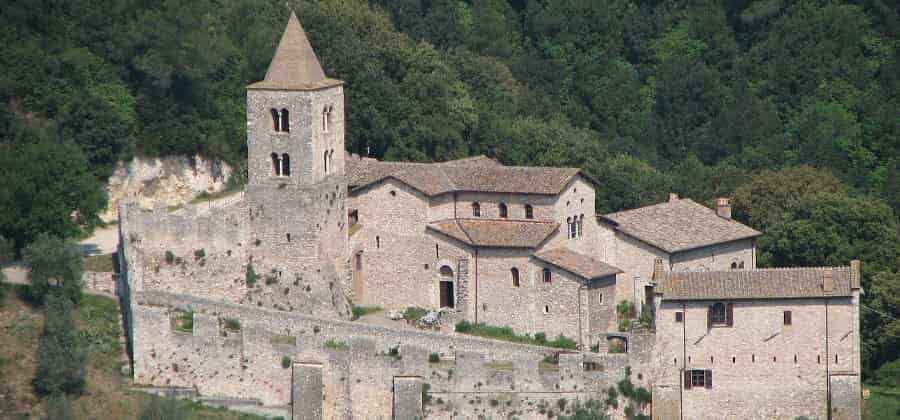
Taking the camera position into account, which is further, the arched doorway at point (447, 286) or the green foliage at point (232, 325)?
the arched doorway at point (447, 286)

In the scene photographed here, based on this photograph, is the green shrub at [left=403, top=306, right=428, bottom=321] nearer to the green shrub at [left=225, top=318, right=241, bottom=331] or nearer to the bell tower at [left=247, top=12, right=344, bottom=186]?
the bell tower at [left=247, top=12, right=344, bottom=186]

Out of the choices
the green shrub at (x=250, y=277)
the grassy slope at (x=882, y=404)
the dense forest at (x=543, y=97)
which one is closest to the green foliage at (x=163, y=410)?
the green shrub at (x=250, y=277)

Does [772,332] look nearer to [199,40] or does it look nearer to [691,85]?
[199,40]

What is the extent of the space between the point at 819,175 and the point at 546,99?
22.3 metres

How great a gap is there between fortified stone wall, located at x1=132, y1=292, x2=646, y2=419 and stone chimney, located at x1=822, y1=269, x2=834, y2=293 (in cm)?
645

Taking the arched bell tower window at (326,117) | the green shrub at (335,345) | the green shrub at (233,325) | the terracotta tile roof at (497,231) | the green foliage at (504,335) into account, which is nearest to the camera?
the green shrub at (335,345)

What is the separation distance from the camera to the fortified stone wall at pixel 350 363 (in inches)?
3061

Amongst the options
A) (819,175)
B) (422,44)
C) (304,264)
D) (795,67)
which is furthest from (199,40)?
(795,67)

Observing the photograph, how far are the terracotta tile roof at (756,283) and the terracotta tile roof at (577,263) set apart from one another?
304 cm

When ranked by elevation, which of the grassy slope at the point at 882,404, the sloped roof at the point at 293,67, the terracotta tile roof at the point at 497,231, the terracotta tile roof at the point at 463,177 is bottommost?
the grassy slope at the point at 882,404

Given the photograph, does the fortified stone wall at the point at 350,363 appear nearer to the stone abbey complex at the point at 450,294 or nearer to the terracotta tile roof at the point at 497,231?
the stone abbey complex at the point at 450,294

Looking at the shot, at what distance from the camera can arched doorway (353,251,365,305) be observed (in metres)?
85.1

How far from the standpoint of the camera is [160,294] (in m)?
81.1

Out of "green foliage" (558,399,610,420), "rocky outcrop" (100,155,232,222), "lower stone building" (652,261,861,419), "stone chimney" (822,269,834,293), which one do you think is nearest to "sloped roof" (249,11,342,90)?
"rocky outcrop" (100,155,232,222)
